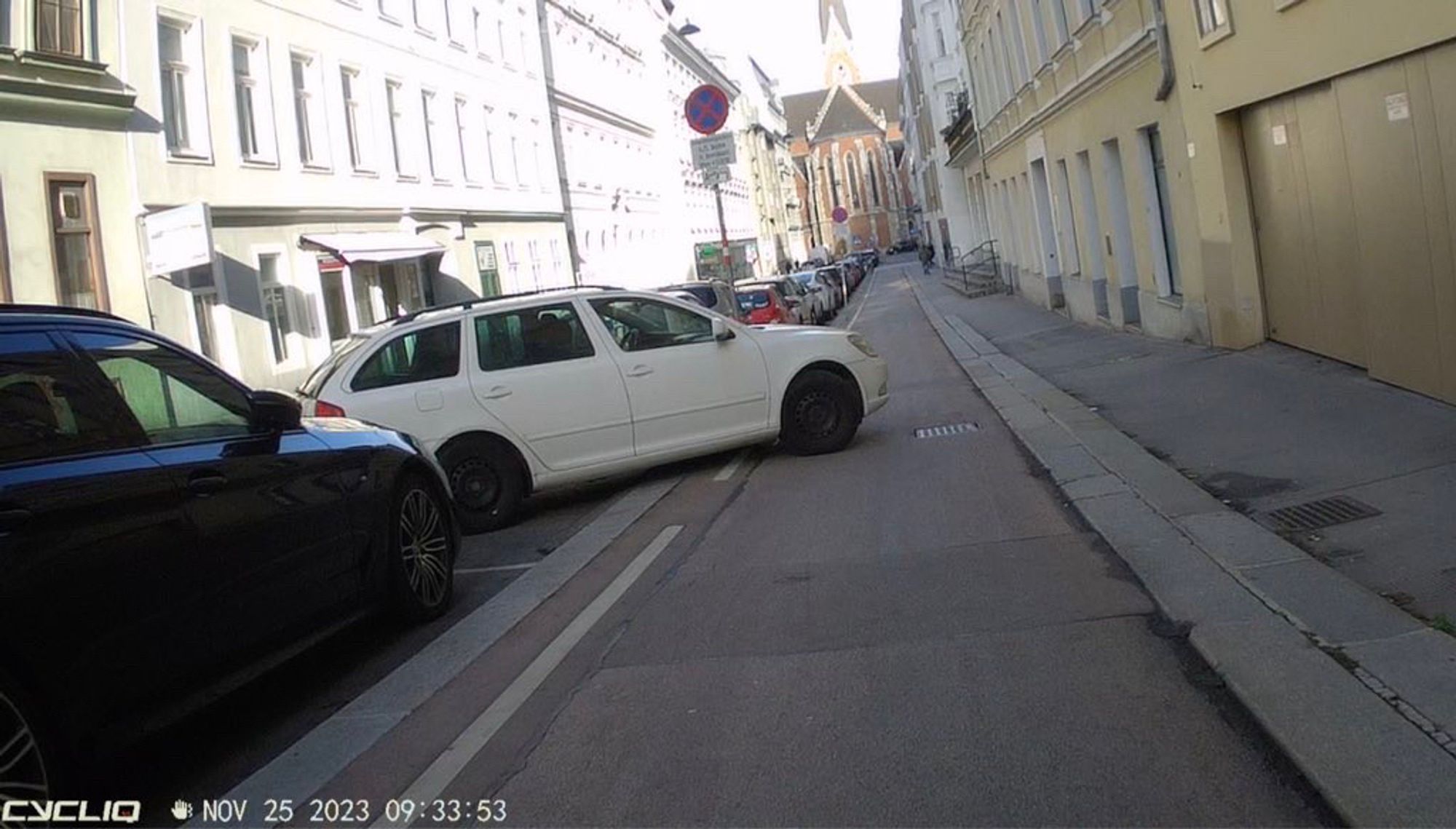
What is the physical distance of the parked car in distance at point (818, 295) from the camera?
1384 inches

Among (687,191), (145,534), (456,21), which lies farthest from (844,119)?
(145,534)

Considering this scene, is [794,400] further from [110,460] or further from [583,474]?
[110,460]

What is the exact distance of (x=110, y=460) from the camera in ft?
15.5

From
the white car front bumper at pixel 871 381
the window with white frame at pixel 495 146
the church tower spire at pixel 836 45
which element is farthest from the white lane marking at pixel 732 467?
the church tower spire at pixel 836 45

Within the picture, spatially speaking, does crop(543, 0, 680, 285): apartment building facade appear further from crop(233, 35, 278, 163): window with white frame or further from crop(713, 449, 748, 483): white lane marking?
crop(713, 449, 748, 483): white lane marking

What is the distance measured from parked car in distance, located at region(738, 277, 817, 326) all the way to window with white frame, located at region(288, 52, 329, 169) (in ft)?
29.3

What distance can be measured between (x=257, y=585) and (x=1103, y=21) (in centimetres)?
1526

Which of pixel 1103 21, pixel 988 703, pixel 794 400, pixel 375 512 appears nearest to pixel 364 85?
pixel 1103 21

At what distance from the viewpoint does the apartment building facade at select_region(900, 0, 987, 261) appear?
164 ft

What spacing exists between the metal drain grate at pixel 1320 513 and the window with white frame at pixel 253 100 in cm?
2010

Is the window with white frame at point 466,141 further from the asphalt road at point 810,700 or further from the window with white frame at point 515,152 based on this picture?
the asphalt road at point 810,700

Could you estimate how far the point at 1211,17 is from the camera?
42.5ft

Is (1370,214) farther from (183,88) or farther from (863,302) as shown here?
(863,302)

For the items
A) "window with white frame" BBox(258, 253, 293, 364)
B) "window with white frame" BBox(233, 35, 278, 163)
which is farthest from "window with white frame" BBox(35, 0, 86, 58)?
"window with white frame" BBox(258, 253, 293, 364)
